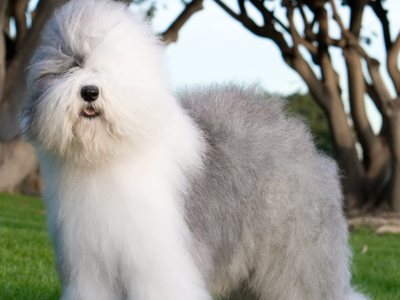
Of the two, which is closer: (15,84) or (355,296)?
(355,296)

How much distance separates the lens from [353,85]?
13.4 m

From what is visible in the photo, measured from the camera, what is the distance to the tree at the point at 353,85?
1280cm

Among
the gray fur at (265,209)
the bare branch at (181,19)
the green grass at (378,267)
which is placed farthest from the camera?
the bare branch at (181,19)

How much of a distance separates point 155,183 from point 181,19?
9.78 m

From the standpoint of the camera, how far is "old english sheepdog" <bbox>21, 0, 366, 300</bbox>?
309cm

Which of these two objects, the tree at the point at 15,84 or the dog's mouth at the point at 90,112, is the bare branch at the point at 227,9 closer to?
the tree at the point at 15,84

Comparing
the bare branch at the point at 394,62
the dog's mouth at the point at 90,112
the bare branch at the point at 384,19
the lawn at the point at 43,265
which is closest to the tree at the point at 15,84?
the lawn at the point at 43,265

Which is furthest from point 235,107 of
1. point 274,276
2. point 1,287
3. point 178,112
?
point 1,287

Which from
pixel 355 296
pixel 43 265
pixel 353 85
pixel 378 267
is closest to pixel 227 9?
pixel 353 85

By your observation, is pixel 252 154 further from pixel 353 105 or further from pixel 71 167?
pixel 353 105

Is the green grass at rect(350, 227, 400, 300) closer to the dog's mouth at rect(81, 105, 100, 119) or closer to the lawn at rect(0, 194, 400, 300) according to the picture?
the lawn at rect(0, 194, 400, 300)

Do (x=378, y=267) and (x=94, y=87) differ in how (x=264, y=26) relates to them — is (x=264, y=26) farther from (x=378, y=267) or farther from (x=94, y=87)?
(x=94, y=87)

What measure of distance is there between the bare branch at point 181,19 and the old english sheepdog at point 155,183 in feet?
28.9

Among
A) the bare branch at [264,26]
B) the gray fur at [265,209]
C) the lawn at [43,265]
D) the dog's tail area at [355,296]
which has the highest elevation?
the bare branch at [264,26]
